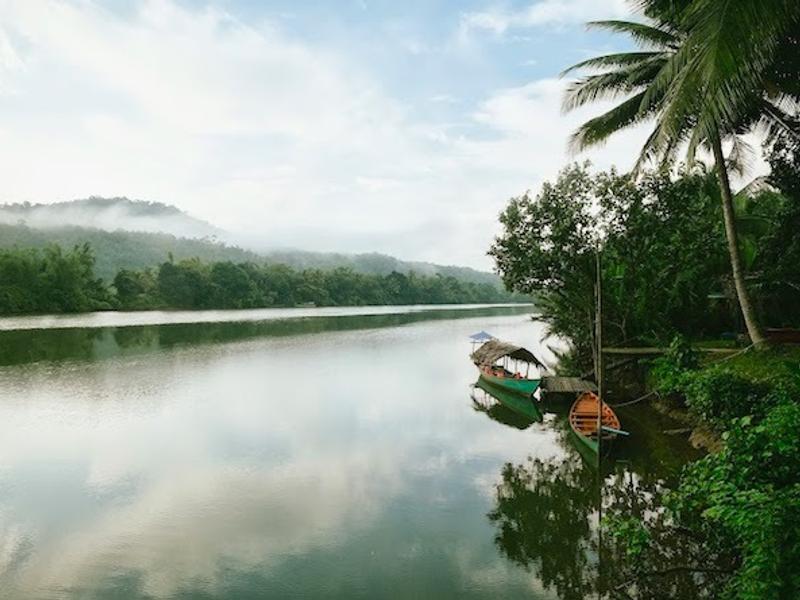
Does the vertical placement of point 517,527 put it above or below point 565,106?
below

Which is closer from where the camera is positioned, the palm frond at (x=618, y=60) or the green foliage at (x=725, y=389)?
the green foliage at (x=725, y=389)

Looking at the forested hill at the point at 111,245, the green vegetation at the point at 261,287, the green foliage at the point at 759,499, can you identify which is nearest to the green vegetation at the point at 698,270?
the green foliage at the point at 759,499

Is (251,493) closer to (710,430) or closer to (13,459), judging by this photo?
(13,459)

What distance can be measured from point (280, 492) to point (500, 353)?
A: 13.0 metres

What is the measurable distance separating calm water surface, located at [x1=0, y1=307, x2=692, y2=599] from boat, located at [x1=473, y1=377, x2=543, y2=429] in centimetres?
28

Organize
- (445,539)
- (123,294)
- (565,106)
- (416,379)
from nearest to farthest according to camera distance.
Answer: (445,539), (565,106), (416,379), (123,294)

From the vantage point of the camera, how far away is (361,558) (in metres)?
8.29

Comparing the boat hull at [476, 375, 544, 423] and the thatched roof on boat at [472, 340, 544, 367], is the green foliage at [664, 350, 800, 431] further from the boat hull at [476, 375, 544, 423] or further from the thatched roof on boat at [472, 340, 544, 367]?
the thatched roof on boat at [472, 340, 544, 367]

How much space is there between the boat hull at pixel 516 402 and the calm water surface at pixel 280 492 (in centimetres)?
66

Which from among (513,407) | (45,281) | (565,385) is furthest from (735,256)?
(45,281)

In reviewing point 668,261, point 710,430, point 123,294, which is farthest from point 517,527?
point 123,294

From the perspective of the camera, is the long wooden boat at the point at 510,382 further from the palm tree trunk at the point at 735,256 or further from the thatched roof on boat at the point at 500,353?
the palm tree trunk at the point at 735,256

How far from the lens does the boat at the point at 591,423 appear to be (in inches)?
→ 517

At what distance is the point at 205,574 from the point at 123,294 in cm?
7864
